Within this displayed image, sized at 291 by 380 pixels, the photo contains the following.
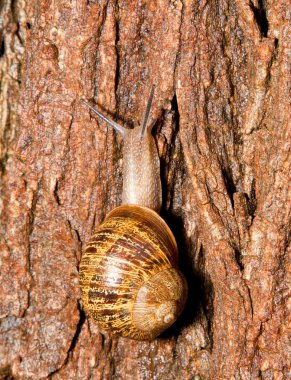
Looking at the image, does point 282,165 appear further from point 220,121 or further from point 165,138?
point 165,138

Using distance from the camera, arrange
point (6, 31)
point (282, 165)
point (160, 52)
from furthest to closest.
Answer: point (6, 31) < point (160, 52) < point (282, 165)

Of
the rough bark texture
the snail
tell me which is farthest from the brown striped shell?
the rough bark texture

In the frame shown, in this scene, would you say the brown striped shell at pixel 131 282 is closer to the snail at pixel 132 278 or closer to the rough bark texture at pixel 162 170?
the snail at pixel 132 278

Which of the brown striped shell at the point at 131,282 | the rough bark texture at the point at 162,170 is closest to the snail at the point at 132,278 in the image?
the brown striped shell at the point at 131,282

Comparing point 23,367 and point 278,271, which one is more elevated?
point 278,271

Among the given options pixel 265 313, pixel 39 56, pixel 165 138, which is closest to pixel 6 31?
pixel 39 56

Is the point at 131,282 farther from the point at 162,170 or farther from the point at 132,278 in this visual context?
the point at 162,170

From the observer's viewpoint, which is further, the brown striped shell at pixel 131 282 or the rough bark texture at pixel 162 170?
the rough bark texture at pixel 162 170
